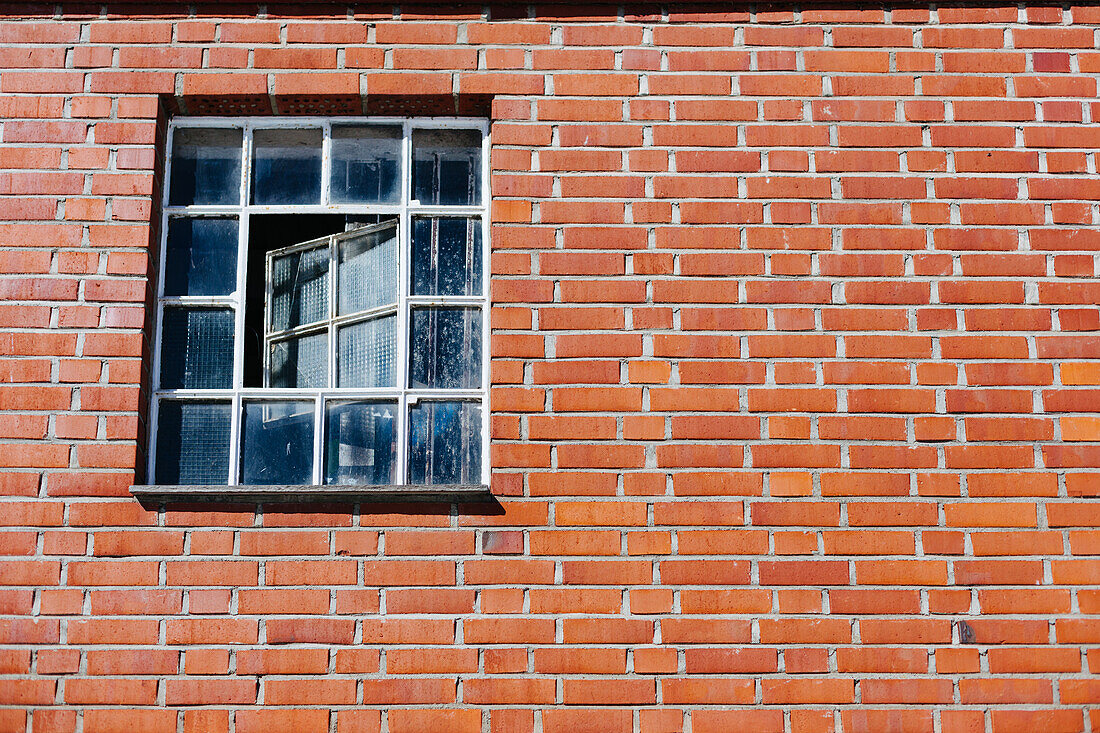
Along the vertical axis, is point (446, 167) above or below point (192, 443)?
above

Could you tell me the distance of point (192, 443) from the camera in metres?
4.00

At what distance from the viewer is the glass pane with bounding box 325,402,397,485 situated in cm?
398

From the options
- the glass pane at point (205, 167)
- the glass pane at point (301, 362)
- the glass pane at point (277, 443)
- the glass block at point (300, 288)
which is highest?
the glass pane at point (205, 167)

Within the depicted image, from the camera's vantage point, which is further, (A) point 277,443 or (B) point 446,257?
(B) point 446,257

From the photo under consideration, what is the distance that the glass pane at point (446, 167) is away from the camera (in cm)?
423

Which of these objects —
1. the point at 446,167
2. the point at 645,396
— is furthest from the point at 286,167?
the point at 645,396

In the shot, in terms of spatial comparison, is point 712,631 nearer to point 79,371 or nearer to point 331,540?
point 331,540

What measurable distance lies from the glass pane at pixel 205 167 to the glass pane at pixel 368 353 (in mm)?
681

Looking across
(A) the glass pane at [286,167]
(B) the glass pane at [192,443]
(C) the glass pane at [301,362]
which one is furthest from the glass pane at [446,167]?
(B) the glass pane at [192,443]

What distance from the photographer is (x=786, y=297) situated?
13.0 feet

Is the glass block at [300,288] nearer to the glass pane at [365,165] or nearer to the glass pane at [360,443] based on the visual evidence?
the glass pane at [365,165]

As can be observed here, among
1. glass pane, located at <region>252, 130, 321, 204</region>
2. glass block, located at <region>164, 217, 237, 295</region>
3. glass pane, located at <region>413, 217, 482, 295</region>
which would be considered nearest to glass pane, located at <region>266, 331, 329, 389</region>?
glass block, located at <region>164, 217, 237, 295</region>

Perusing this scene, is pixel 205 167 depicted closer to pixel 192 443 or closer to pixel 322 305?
pixel 322 305

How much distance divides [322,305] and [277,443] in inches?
21.5
